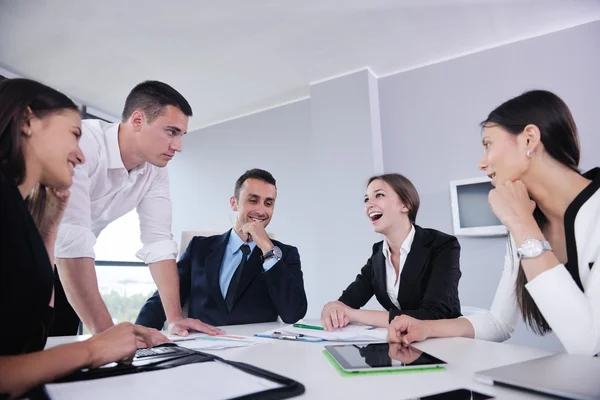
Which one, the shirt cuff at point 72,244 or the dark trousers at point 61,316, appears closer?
the shirt cuff at point 72,244

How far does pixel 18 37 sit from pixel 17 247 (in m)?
3.57

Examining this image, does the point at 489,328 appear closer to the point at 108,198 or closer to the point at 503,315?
the point at 503,315

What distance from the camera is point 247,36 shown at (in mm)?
3279

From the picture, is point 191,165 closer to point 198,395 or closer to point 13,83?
point 13,83

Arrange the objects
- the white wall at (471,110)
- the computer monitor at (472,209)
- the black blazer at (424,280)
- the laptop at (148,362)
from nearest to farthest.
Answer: the laptop at (148,362), the black blazer at (424,280), the white wall at (471,110), the computer monitor at (472,209)

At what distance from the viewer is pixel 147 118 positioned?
1774 mm

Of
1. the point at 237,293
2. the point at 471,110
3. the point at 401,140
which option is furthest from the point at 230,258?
the point at 471,110

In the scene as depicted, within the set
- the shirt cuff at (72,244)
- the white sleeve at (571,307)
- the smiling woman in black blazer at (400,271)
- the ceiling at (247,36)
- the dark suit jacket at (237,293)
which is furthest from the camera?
the ceiling at (247,36)

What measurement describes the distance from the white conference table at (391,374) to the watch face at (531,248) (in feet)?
0.73

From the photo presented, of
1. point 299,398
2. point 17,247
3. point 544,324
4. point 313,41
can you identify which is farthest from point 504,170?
point 313,41

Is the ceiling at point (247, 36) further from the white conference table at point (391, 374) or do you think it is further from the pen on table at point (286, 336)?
the white conference table at point (391, 374)

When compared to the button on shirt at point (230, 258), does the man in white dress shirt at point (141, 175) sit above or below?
above

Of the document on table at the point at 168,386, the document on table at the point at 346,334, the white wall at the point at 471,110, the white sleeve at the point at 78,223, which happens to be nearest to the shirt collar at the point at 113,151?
the white sleeve at the point at 78,223

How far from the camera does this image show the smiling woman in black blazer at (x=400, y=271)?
1.45 m
